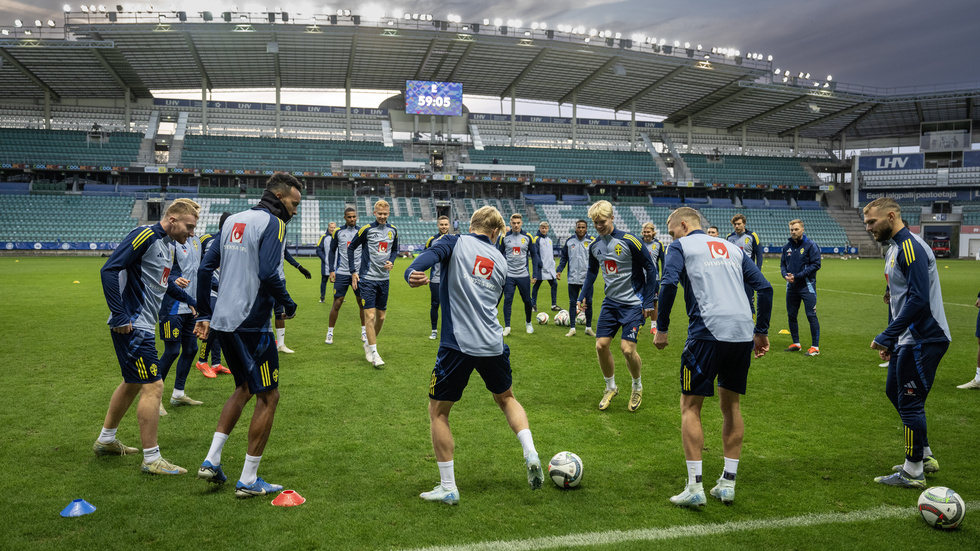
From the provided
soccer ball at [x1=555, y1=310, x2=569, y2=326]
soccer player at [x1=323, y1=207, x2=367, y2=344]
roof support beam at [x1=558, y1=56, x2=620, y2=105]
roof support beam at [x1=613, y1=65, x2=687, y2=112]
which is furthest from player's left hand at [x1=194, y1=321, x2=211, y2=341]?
roof support beam at [x1=613, y1=65, x2=687, y2=112]

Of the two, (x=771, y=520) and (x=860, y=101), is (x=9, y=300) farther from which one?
(x=860, y=101)

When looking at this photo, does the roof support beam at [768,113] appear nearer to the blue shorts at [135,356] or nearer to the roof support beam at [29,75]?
the blue shorts at [135,356]

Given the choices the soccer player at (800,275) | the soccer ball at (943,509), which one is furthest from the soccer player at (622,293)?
the soccer player at (800,275)

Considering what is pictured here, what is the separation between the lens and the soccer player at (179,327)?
20.4ft

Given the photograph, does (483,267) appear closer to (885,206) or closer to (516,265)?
(885,206)

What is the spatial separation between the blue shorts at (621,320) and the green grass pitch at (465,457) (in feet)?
2.97

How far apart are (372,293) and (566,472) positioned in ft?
18.1

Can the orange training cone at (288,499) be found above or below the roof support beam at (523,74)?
below

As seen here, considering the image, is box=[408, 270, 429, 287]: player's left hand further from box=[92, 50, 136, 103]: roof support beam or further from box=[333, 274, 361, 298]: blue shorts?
box=[92, 50, 136, 103]: roof support beam

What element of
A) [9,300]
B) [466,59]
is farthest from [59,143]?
[9,300]

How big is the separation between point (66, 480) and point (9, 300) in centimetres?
1497

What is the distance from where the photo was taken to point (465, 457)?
17.1ft

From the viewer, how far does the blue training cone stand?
4008mm

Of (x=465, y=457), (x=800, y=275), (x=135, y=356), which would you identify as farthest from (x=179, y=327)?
(x=800, y=275)
